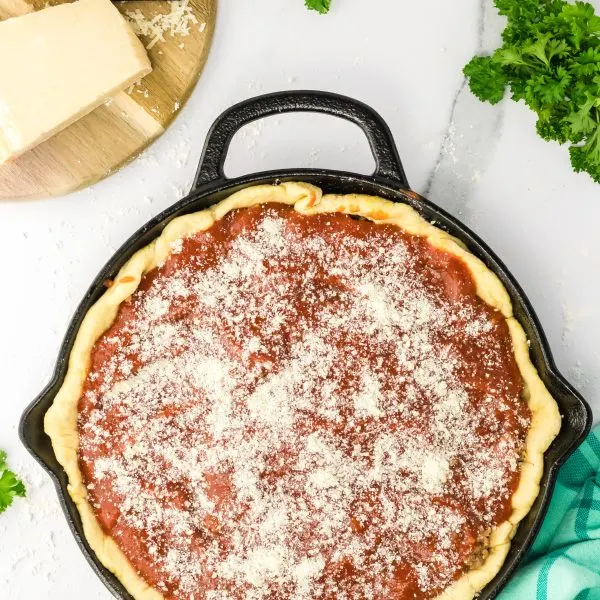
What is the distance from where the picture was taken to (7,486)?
3.48m

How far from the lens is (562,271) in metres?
3.65

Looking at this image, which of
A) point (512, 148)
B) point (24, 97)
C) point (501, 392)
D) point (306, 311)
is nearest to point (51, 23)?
point (24, 97)

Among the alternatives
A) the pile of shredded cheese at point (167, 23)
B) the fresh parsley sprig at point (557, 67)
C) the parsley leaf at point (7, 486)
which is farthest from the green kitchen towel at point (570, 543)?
the pile of shredded cheese at point (167, 23)

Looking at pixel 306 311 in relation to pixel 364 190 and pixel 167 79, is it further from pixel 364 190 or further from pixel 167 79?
pixel 167 79

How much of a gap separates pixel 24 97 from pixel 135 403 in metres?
1.26

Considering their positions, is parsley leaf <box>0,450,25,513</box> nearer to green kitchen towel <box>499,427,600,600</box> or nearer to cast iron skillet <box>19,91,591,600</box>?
cast iron skillet <box>19,91,591,600</box>

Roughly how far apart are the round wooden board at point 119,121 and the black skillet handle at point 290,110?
16.9 inches

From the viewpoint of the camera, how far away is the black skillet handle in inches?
125

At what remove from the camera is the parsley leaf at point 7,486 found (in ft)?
11.3

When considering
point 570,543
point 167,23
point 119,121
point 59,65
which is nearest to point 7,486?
point 119,121

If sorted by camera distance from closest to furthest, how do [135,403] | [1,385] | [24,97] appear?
1. [135,403]
2. [24,97]
3. [1,385]

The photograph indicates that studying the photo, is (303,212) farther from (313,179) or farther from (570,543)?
(570,543)

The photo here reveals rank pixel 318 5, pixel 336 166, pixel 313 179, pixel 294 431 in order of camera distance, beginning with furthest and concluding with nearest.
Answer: pixel 336 166 → pixel 318 5 → pixel 313 179 → pixel 294 431

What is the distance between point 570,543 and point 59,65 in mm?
2672
